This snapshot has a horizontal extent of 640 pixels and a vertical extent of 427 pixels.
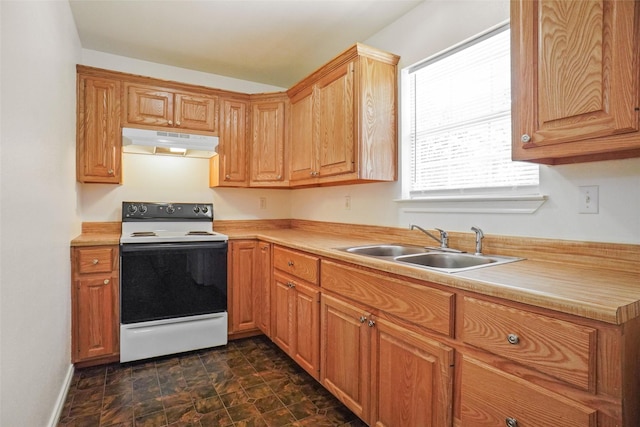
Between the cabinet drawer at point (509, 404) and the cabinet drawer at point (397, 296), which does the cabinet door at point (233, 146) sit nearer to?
the cabinet drawer at point (397, 296)

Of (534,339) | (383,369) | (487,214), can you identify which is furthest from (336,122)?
(534,339)

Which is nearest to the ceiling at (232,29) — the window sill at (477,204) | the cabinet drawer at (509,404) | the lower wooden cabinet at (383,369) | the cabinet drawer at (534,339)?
the window sill at (477,204)

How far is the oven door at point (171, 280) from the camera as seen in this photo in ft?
8.34

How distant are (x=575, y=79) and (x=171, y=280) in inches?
106

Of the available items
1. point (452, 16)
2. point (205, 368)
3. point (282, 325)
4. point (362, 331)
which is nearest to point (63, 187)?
point (205, 368)

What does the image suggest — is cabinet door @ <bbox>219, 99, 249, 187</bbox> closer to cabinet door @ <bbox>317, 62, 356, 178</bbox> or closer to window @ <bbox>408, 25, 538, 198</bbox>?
cabinet door @ <bbox>317, 62, 356, 178</bbox>

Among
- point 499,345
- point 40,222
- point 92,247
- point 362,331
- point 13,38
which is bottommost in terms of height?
point 362,331

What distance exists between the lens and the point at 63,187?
2152 mm

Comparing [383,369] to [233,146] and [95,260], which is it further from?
[233,146]

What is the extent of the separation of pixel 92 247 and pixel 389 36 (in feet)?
8.61

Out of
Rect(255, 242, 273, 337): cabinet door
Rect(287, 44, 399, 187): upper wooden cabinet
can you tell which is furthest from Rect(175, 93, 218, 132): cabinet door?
Rect(255, 242, 273, 337): cabinet door

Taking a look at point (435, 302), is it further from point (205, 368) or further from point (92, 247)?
point (92, 247)

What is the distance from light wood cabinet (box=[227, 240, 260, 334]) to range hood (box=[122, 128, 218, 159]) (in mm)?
879

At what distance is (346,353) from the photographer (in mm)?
1819
